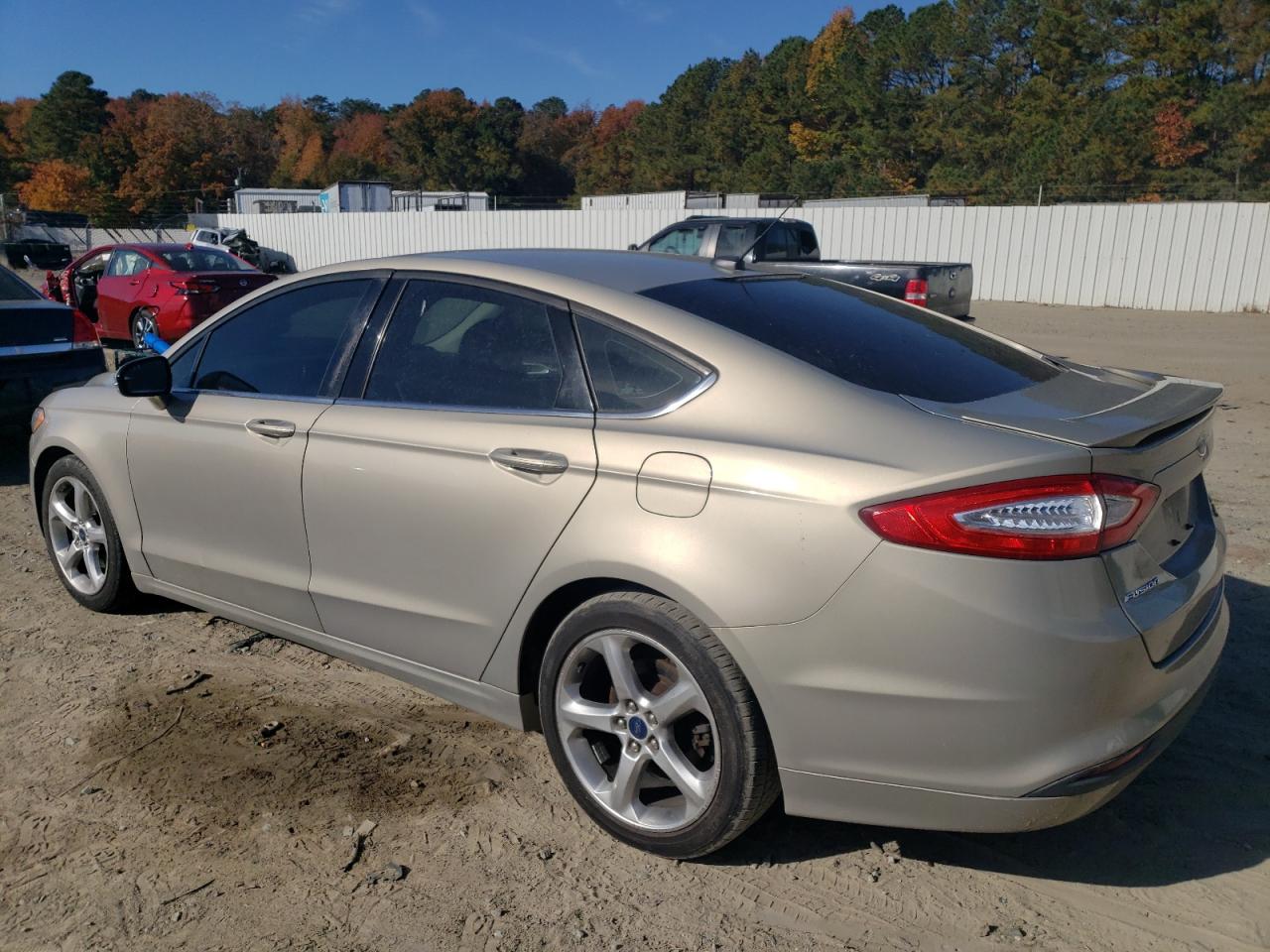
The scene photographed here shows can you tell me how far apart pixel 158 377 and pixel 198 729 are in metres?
A: 1.40

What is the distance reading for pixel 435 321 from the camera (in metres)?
3.58

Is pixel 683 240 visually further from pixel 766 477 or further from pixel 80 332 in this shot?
pixel 766 477

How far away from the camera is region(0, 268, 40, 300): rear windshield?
8.25 meters

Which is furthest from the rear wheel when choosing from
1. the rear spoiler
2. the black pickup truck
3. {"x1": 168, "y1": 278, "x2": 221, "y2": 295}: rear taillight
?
the rear spoiler

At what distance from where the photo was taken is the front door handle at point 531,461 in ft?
9.74

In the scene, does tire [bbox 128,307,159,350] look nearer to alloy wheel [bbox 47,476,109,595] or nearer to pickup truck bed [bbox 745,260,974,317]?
pickup truck bed [bbox 745,260,974,317]

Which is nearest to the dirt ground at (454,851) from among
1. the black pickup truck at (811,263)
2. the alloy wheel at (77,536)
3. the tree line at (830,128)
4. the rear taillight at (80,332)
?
the alloy wheel at (77,536)

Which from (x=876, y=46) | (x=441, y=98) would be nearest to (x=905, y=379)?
(x=876, y=46)

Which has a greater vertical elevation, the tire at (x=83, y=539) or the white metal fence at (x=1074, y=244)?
the white metal fence at (x=1074, y=244)

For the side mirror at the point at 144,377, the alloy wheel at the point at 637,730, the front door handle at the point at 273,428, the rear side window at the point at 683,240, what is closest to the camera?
the alloy wheel at the point at 637,730

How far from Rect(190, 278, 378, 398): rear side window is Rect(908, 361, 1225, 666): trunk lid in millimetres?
2153

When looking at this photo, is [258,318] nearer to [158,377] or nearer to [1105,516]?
[158,377]

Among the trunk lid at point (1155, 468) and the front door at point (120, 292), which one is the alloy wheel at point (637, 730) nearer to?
the trunk lid at point (1155, 468)

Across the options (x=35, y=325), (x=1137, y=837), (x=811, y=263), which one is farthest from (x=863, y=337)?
(x=811, y=263)
